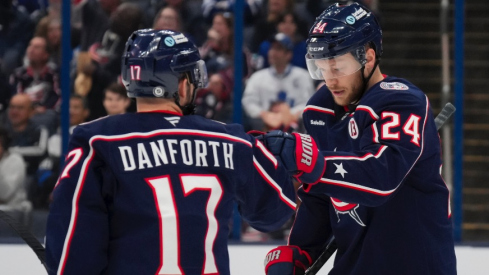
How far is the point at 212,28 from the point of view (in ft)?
15.5

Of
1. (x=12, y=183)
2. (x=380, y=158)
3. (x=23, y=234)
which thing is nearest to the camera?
(x=380, y=158)

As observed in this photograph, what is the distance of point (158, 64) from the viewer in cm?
186

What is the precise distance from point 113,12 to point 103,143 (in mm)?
3093

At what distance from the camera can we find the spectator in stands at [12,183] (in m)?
4.50

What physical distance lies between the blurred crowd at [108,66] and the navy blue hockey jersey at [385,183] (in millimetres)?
2245

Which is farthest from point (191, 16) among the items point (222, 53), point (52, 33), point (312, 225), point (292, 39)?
point (312, 225)

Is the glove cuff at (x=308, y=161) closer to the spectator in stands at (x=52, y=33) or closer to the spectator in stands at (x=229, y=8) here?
the spectator in stands at (x=229, y=8)

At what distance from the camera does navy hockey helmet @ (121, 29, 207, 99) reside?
72.9 inches

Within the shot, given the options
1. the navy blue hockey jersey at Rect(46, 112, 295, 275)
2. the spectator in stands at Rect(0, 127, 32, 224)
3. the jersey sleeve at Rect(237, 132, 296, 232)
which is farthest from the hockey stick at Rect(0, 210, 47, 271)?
the spectator in stands at Rect(0, 127, 32, 224)

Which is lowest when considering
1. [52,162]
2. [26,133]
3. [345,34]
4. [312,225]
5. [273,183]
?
[52,162]

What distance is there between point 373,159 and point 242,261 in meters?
1.69

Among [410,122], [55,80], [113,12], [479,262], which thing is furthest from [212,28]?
[410,122]

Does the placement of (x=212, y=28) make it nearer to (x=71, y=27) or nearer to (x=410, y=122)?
(x=71, y=27)

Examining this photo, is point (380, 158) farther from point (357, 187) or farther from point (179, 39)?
point (179, 39)
